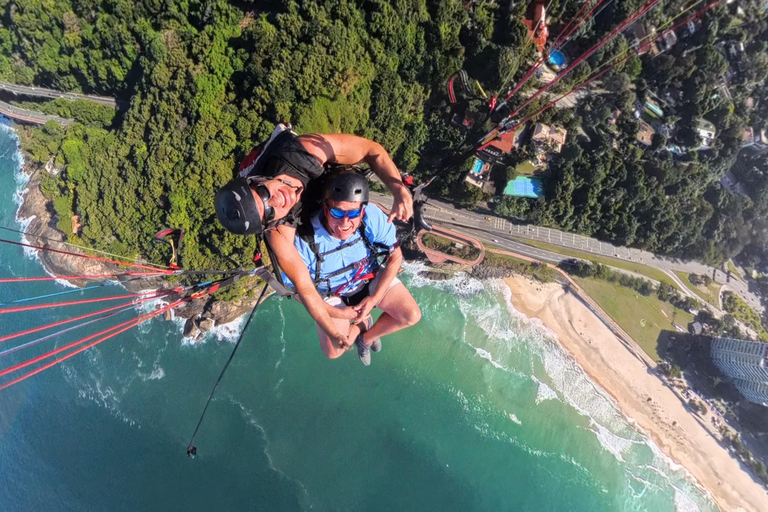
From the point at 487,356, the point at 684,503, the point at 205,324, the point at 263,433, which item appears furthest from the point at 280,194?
the point at 684,503

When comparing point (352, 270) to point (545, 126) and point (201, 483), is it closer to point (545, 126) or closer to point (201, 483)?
point (545, 126)

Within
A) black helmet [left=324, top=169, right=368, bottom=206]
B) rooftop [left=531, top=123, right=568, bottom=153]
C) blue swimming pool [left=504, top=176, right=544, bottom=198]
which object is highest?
black helmet [left=324, top=169, right=368, bottom=206]

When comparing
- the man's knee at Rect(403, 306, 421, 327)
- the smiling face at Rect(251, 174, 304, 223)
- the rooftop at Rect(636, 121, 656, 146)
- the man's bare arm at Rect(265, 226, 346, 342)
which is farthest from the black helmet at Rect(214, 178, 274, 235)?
the rooftop at Rect(636, 121, 656, 146)

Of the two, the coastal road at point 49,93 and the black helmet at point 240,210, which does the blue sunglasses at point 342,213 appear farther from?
the coastal road at point 49,93

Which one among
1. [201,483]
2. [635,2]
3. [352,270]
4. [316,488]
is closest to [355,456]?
[316,488]

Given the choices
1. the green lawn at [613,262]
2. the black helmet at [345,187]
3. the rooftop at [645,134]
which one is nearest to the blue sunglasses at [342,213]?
the black helmet at [345,187]

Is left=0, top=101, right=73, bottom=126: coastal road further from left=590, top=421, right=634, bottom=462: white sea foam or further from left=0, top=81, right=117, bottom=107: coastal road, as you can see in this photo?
left=590, top=421, right=634, bottom=462: white sea foam

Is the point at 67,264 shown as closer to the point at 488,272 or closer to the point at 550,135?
the point at 488,272
